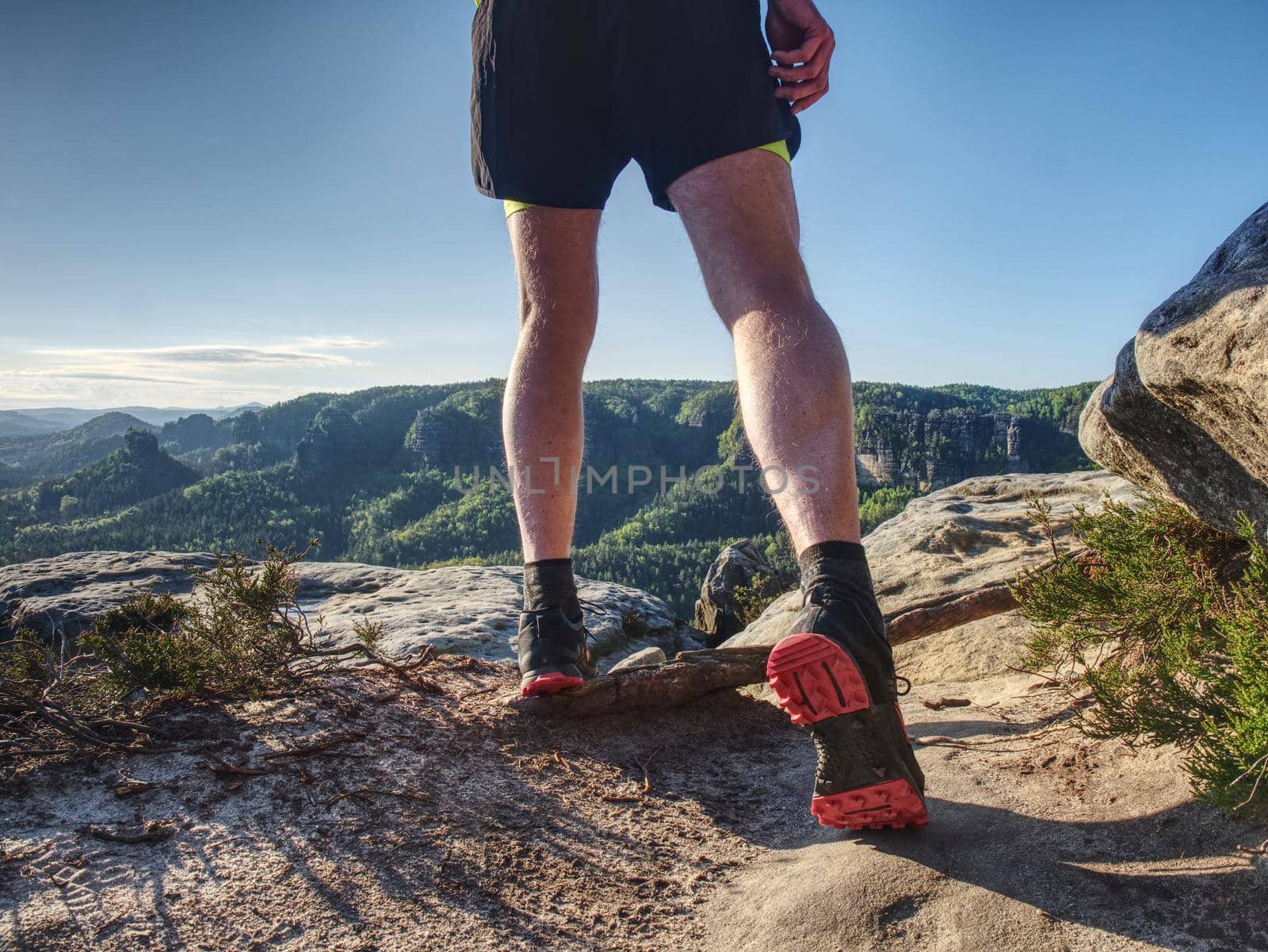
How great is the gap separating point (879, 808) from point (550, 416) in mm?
1269

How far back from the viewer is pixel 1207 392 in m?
1.62

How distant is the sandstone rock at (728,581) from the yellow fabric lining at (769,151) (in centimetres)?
927

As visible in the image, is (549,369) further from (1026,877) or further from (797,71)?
(1026,877)

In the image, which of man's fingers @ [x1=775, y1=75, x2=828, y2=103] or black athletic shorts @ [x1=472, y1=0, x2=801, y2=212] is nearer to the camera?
black athletic shorts @ [x1=472, y1=0, x2=801, y2=212]

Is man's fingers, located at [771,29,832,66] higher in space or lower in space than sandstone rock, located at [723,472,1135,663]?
higher

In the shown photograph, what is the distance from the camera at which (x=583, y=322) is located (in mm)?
2143

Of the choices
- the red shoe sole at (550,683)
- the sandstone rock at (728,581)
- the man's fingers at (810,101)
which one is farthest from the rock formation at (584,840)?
the sandstone rock at (728,581)

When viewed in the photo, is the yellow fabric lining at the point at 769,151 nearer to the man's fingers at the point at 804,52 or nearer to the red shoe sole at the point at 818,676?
the man's fingers at the point at 804,52

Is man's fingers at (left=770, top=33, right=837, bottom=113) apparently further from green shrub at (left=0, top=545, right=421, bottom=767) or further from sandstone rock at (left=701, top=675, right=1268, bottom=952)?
green shrub at (left=0, top=545, right=421, bottom=767)

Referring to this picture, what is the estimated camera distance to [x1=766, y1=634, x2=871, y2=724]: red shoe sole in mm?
1341

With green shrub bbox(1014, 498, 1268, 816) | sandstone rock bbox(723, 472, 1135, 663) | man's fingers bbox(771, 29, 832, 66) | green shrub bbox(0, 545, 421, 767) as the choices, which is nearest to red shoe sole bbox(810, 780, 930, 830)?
green shrub bbox(1014, 498, 1268, 816)

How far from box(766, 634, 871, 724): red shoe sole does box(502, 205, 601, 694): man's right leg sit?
76 cm

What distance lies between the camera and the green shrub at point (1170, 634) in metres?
1.24

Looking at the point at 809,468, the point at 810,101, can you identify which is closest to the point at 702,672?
the point at 809,468
